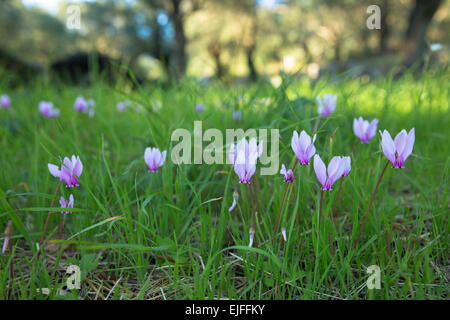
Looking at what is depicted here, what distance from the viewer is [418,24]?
35.6ft

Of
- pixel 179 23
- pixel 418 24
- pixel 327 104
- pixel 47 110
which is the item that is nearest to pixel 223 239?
pixel 327 104

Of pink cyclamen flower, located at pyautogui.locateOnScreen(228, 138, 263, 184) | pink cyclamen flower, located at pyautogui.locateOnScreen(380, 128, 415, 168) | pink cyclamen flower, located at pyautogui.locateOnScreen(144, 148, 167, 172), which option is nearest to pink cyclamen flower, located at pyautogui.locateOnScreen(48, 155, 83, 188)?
pink cyclamen flower, located at pyautogui.locateOnScreen(144, 148, 167, 172)

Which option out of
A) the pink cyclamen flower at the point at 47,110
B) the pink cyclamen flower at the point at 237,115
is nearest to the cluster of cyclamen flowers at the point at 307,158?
the pink cyclamen flower at the point at 237,115

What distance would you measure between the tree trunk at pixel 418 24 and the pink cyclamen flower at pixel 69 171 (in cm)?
1139

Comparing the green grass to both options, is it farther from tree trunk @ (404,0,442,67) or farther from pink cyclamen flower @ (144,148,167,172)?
tree trunk @ (404,0,442,67)

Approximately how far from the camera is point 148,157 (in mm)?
1194

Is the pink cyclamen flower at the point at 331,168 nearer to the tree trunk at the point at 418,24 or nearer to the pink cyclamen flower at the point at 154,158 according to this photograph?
the pink cyclamen flower at the point at 154,158

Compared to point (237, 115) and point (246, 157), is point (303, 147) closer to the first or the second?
point (246, 157)

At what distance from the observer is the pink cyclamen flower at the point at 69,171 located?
42.9 inches

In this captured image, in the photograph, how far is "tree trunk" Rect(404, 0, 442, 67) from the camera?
33.9 feet

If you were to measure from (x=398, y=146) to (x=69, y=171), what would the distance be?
1113 millimetres

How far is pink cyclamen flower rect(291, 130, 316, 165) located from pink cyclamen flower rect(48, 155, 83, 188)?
75 cm
